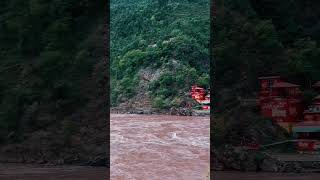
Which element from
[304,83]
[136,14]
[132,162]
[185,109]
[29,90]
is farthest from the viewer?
[136,14]

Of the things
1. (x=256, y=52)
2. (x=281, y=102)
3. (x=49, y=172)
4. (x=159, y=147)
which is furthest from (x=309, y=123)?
(x=159, y=147)

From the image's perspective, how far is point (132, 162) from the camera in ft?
28.5

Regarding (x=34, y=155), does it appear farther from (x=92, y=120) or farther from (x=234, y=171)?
(x=234, y=171)

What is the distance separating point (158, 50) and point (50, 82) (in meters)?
7.70

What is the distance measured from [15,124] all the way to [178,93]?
23.1ft

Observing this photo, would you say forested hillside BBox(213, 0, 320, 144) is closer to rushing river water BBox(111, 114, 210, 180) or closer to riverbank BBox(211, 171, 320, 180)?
→ riverbank BBox(211, 171, 320, 180)

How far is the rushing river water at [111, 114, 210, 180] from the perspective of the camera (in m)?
8.01

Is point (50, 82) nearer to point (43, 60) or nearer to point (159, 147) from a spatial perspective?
point (43, 60)

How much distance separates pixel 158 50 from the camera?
13422 millimetres

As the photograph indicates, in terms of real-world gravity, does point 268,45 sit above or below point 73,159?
above

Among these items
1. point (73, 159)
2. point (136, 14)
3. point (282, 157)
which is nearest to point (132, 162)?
point (73, 159)

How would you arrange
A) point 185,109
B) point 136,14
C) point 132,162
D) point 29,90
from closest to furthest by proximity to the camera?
point 29,90, point 132,162, point 185,109, point 136,14

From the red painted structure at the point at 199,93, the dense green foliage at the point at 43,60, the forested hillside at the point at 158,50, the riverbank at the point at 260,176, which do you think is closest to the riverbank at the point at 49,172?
the dense green foliage at the point at 43,60

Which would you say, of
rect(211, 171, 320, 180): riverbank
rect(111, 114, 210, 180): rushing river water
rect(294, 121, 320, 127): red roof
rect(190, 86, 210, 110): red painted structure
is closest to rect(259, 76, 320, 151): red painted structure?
rect(294, 121, 320, 127): red roof
